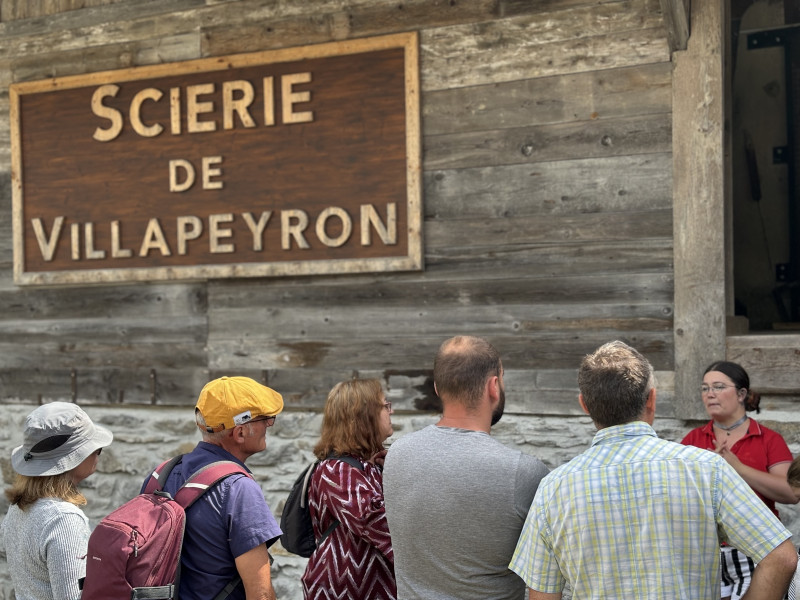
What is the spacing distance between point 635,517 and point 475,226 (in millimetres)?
3320

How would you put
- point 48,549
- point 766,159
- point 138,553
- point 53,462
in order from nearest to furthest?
1. point 138,553
2. point 48,549
3. point 53,462
4. point 766,159

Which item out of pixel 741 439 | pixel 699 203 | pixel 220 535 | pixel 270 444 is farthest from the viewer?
pixel 270 444

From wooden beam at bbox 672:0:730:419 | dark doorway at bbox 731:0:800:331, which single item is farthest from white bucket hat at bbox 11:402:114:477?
dark doorway at bbox 731:0:800:331

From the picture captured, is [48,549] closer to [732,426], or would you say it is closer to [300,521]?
[300,521]

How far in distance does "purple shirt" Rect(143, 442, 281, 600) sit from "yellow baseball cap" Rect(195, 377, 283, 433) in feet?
0.75

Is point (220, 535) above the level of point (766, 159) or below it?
below

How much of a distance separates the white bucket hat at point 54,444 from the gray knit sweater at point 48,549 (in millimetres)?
112

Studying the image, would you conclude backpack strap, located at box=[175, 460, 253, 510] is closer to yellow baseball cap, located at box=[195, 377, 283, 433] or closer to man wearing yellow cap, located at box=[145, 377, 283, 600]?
man wearing yellow cap, located at box=[145, 377, 283, 600]

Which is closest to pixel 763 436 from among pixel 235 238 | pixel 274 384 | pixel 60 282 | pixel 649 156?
pixel 649 156

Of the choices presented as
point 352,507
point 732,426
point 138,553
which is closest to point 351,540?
point 352,507

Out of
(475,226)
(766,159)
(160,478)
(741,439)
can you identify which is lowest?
(741,439)

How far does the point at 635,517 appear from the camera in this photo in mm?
2385

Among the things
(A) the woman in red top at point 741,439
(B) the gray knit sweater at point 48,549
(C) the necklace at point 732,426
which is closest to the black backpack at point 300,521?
(B) the gray knit sweater at point 48,549

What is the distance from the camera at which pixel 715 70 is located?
496 cm
